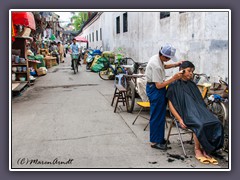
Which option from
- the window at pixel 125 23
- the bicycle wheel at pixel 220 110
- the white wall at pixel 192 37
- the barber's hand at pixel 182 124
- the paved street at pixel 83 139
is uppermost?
the window at pixel 125 23

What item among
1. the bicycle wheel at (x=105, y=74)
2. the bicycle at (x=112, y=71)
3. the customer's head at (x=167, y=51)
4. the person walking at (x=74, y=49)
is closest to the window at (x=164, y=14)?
the bicycle at (x=112, y=71)

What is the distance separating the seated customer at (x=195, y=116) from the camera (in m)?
4.02

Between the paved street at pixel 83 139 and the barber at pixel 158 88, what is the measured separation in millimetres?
262

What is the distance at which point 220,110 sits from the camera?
474cm

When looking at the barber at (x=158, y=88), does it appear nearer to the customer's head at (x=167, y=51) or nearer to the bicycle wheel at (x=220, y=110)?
the customer's head at (x=167, y=51)

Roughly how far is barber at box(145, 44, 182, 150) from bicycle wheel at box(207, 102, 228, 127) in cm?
96

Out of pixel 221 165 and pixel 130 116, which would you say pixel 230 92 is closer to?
pixel 221 165

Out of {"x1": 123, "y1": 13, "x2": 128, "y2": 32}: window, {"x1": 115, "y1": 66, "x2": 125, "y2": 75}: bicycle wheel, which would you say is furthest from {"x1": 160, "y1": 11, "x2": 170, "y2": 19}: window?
{"x1": 123, "y1": 13, "x2": 128, "y2": 32}: window

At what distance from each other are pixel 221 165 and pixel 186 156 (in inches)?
20.8

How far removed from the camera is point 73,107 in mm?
7578

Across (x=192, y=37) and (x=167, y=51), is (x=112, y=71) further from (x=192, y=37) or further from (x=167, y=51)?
(x=167, y=51)

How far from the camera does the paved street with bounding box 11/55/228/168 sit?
4.13 metres

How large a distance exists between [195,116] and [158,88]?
70cm

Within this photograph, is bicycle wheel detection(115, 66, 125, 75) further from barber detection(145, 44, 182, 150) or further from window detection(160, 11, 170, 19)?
barber detection(145, 44, 182, 150)
